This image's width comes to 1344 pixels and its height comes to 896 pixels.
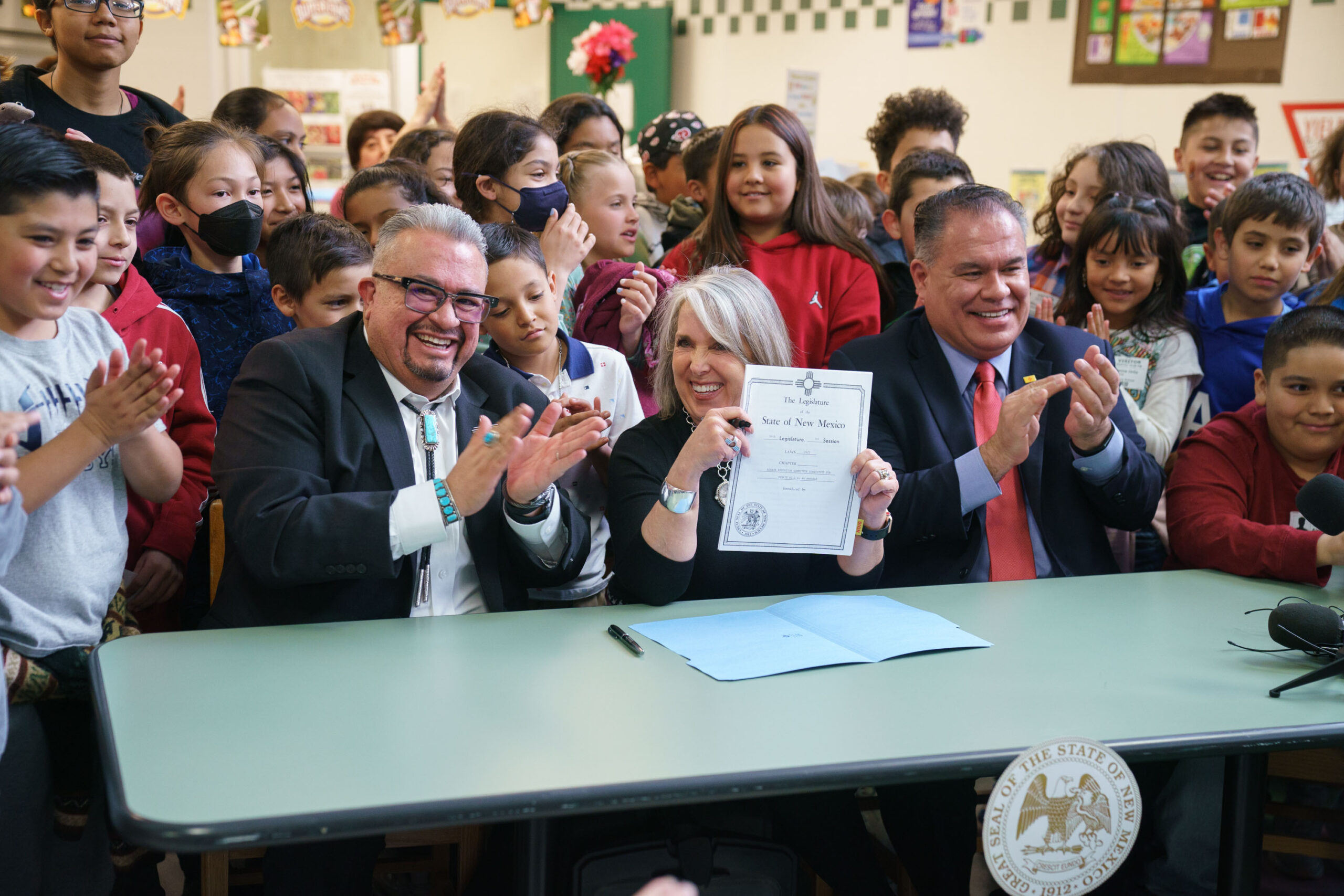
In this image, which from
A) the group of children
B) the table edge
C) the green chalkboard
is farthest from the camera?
the green chalkboard

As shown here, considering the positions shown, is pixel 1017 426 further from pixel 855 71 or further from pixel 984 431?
pixel 855 71

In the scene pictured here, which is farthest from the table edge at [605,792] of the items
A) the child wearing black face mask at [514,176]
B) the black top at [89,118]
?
the black top at [89,118]

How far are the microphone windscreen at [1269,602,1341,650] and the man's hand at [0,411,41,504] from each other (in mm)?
1999

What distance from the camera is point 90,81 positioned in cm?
338

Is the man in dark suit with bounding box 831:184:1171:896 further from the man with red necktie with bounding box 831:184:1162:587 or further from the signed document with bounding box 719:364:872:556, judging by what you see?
the signed document with bounding box 719:364:872:556

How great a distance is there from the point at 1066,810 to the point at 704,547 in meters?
0.94

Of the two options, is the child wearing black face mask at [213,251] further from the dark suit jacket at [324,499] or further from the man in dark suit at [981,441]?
the man in dark suit at [981,441]

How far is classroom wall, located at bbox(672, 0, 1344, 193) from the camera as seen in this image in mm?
6055

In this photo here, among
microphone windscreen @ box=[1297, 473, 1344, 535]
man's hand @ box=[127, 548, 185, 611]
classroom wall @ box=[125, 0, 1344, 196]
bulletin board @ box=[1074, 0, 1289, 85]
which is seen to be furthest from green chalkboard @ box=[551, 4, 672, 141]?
microphone windscreen @ box=[1297, 473, 1344, 535]

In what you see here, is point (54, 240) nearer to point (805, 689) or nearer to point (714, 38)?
point (805, 689)

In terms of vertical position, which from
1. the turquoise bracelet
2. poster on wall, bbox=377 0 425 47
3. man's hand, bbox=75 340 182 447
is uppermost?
poster on wall, bbox=377 0 425 47

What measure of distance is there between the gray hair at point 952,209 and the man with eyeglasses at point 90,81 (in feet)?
7.66

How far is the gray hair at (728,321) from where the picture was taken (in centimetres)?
236

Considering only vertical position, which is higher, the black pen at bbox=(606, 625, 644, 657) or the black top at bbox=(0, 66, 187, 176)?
the black top at bbox=(0, 66, 187, 176)
